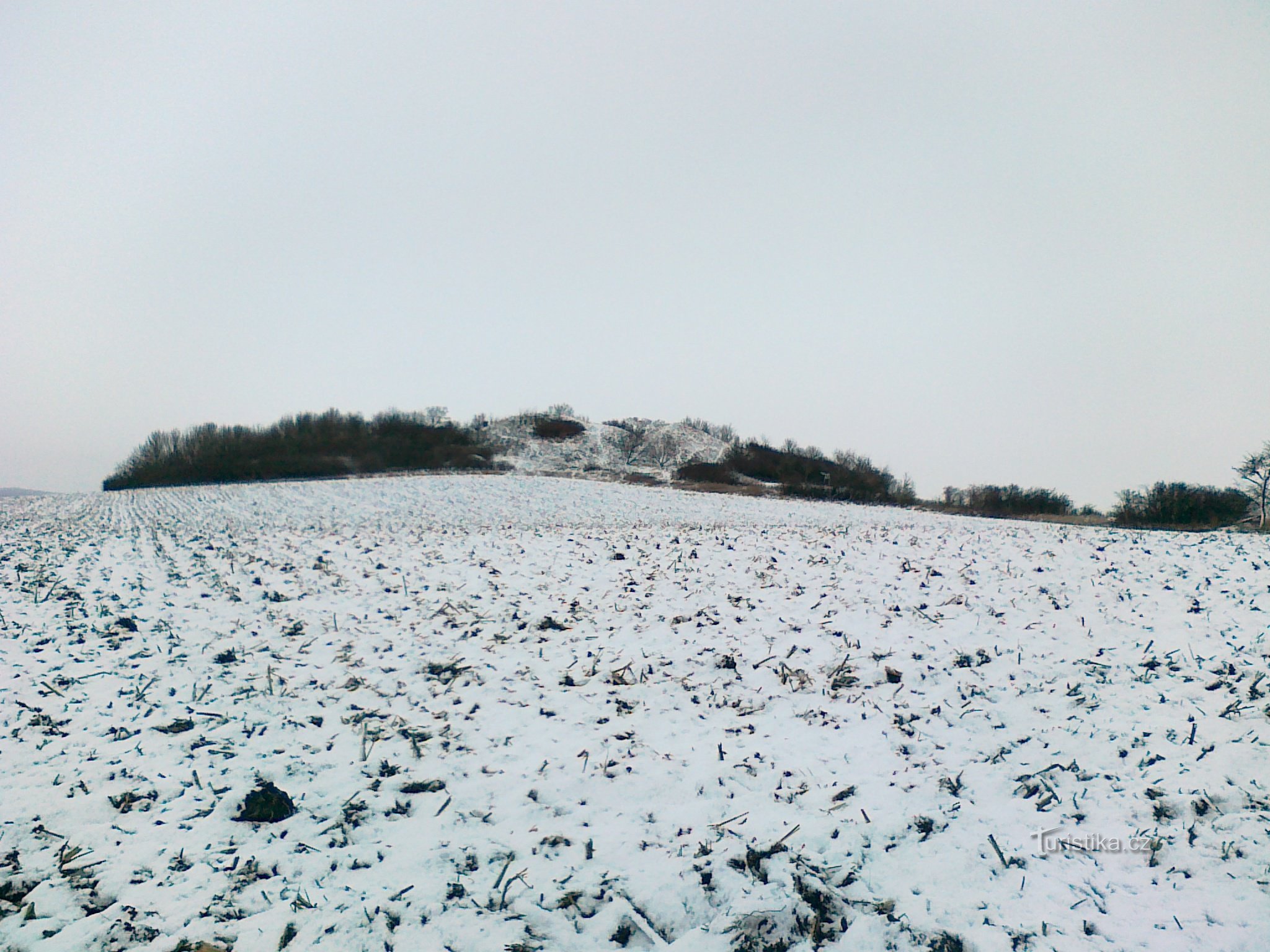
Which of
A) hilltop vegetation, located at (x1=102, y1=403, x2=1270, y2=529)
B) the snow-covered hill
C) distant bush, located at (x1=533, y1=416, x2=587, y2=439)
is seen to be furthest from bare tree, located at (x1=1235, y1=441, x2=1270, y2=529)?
distant bush, located at (x1=533, y1=416, x2=587, y2=439)

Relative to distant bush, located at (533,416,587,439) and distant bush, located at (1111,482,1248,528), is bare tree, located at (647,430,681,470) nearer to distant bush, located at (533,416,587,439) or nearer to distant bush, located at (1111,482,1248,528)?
distant bush, located at (533,416,587,439)

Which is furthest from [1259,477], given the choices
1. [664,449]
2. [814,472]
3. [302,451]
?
[302,451]

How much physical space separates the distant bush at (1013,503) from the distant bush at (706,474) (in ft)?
60.1

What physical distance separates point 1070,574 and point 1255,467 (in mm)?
24939

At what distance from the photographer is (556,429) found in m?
77.9

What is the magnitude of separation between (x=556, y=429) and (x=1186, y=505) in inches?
2458

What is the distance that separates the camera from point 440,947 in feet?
12.1

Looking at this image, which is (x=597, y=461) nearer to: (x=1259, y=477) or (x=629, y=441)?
(x=629, y=441)

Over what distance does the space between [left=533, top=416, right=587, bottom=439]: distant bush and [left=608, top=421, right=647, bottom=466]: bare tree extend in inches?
180

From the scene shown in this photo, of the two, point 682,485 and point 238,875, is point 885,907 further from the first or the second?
point 682,485

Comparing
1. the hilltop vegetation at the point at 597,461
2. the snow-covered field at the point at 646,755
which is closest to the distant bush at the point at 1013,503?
the hilltop vegetation at the point at 597,461

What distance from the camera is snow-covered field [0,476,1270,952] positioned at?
3918mm

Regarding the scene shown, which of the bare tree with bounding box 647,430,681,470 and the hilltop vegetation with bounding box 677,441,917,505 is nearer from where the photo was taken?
the hilltop vegetation with bounding box 677,441,917,505

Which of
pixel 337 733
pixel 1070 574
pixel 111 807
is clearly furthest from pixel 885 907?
pixel 1070 574
